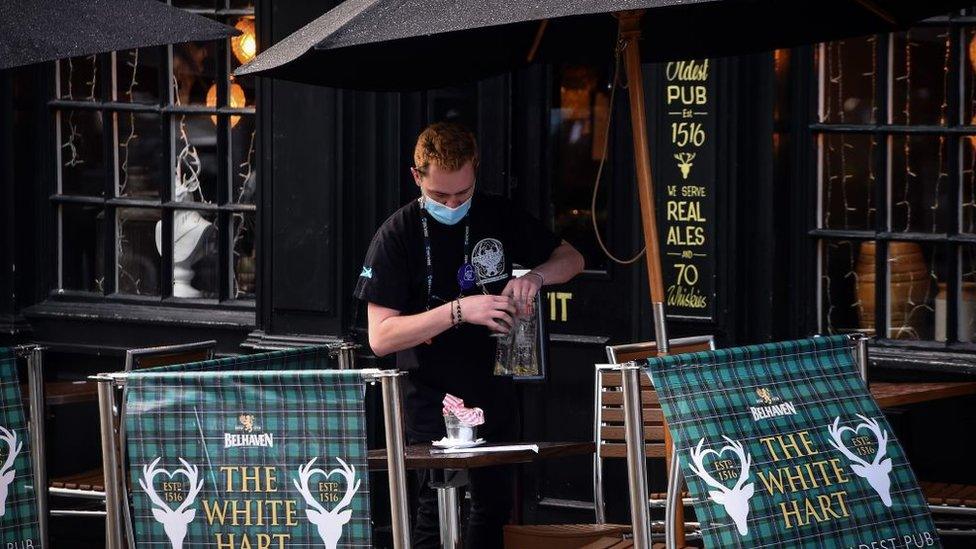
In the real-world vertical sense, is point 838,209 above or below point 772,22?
below

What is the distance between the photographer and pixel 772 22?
5.18m

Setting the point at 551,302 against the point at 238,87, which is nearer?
the point at 551,302

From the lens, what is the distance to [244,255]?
305 inches

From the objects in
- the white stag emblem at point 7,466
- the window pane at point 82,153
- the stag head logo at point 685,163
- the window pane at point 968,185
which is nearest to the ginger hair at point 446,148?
the white stag emblem at point 7,466

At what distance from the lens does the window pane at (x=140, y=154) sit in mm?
7941

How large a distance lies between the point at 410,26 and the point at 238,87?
3745 millimetres

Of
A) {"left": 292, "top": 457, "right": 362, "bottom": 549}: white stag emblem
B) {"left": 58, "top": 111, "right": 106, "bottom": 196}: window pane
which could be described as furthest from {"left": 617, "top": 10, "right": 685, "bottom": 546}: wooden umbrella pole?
{"left": 58, "top": 111, "right": 106, "bottom": 196}: window pane

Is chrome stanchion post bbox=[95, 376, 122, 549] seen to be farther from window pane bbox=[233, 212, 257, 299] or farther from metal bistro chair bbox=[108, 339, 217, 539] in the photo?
window pane bbox=[233, 212, 257, 299]

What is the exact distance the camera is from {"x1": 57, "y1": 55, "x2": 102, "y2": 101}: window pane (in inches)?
320

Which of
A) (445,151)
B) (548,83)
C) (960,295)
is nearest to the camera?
(445,151)

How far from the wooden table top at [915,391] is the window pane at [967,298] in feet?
0.89

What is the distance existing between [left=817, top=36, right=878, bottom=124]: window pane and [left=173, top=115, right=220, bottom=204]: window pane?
3.02m

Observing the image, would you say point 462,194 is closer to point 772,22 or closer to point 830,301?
point 772,22

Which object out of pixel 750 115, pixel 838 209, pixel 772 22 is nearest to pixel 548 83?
pixel 750 115
